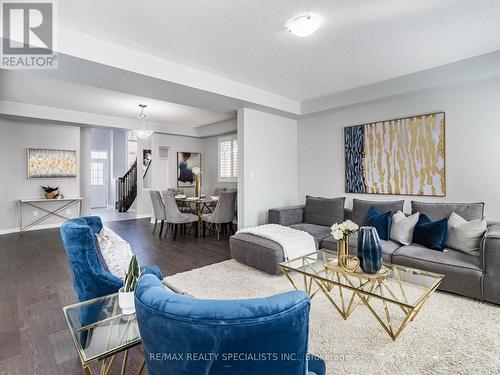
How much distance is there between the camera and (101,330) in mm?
1450

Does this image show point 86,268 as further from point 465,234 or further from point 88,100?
point 88,100

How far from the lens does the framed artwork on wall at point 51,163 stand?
6.25 metres

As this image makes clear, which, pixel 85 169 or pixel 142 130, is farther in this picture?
pixel 85 169

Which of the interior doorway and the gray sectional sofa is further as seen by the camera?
the interior doorway

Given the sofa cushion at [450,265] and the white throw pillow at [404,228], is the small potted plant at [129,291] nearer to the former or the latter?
the sofa cushion at [450,265]

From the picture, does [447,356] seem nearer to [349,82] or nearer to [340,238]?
[340,238]

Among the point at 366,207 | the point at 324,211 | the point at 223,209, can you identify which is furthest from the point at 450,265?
the point at 223,209

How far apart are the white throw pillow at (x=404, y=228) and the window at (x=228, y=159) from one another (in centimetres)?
451

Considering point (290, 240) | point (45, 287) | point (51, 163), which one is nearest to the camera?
point (45, 287)

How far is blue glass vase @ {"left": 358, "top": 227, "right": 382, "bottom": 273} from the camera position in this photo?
2.15 meters

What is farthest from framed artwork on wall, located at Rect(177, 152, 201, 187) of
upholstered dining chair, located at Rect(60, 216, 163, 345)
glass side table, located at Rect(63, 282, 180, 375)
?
glass side table, located at Rect(63, 282, 180, 375)

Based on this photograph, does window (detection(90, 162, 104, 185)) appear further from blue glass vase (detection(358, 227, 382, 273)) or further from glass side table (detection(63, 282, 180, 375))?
blue glass vase (detection(358, 227, 382, 273))

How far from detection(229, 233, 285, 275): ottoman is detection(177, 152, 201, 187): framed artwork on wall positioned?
15.4 feet

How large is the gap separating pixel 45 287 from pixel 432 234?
454 centimetres
